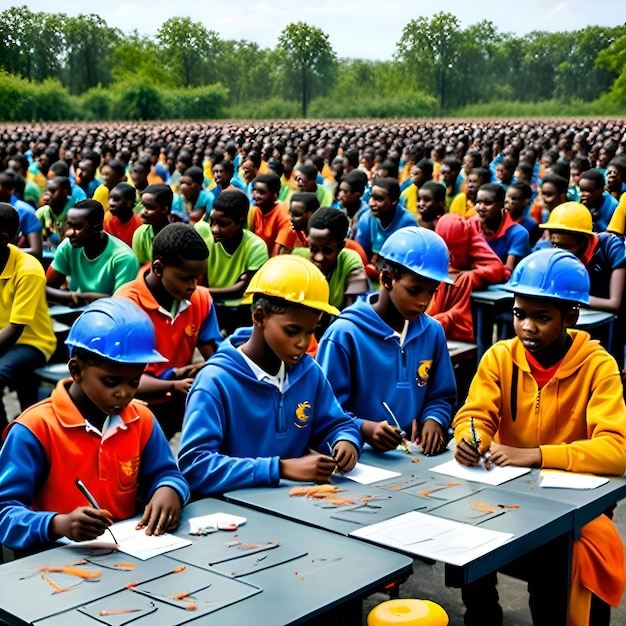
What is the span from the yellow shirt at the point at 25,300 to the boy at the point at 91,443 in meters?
2.69

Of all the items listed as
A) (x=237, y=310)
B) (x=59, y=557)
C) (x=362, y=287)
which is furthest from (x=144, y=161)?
(x=59, y=557)

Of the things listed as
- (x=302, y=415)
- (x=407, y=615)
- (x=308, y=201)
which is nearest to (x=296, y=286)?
(x=302, y=415)

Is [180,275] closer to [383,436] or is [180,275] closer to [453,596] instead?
[383,436]

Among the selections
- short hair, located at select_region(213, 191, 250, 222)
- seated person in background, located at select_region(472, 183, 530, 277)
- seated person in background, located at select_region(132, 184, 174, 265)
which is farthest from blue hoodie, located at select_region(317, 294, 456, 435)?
seated person in background, located at select_region(132, 184, 174, 265)

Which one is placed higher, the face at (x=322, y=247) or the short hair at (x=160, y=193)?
the short hair at (x=160, y=193)

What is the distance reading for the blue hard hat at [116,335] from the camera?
9.48ft

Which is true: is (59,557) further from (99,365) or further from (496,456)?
(496,456)

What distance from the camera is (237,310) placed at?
7254mm

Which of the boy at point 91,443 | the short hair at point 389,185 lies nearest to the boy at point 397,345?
the boy at point 91,443

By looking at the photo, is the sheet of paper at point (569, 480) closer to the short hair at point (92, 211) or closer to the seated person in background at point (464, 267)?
the seated person in background at point (464, 267)

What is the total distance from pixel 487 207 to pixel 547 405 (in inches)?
174

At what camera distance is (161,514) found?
2.88m

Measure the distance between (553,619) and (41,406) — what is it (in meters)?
1.73

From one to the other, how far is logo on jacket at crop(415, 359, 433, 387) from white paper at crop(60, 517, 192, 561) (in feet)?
5.44
